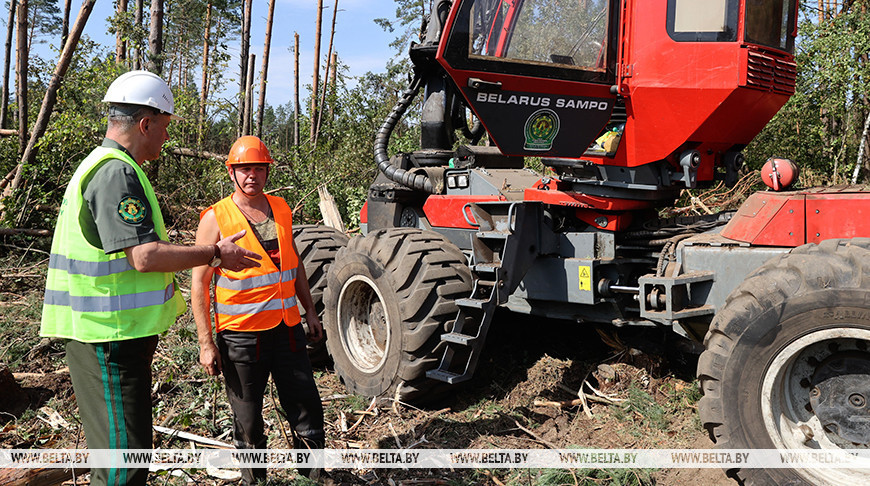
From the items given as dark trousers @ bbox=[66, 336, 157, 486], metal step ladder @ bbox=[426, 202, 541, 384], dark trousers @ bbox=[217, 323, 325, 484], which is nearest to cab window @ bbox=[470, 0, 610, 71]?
metal step ladder @ bbox=[426, 202, 541, 384]

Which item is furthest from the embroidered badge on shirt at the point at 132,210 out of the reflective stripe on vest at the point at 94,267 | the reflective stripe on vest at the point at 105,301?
the reflective stripe on vest at the point at 105,301

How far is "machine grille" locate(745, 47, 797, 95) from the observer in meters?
4.03

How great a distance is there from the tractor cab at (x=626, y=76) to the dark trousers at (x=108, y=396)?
8.69 feet

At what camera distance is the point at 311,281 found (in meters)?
6.18

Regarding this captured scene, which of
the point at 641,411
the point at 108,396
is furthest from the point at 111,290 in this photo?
the point at 641,411

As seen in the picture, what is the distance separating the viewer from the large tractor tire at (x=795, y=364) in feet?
10.4

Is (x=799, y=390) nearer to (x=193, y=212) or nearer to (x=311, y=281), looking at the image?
(x=311, y=281)

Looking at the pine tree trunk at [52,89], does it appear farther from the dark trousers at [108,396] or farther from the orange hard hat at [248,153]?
the dark trousers at [108,396]

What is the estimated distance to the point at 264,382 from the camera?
12.6 ft

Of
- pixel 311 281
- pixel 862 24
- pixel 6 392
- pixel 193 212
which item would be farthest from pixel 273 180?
pixel 862 24

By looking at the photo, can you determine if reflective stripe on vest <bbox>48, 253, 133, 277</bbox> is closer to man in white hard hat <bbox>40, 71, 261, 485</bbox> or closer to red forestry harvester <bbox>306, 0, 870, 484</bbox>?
man in white hard hat <bbox>40, 71, 261, 485</bbox>

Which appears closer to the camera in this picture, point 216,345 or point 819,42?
point 216,345

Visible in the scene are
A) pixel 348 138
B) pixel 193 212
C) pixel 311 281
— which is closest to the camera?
pixel 311 281

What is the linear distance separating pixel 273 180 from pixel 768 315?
→ 452 inches
